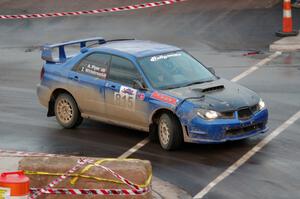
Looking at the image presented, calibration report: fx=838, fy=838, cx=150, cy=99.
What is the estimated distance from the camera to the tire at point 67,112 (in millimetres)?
14492

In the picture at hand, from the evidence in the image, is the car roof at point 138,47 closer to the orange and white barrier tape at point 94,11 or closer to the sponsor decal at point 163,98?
the sponsor decal at point 163,98

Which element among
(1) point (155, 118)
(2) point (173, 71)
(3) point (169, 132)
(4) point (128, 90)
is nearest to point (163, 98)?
(1) point (155, 118)

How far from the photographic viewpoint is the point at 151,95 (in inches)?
514

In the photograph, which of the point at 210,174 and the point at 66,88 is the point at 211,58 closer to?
the point at 66,88

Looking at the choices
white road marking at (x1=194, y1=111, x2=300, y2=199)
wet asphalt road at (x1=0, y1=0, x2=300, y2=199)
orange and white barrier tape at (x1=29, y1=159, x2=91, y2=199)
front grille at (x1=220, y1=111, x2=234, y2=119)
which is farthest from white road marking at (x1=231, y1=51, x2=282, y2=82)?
orange and white barrier tape at (x1=29, y1=159, x2=91, y2=199)

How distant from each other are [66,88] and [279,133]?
375 centimetres

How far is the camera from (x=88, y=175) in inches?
397

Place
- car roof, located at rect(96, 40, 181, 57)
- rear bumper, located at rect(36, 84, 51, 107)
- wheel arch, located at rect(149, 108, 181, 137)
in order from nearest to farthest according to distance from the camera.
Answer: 1. wheel arch, located at rect(149, 108, 181, 137)
2. car roof, located at rect(96, 40, 181, 57)
3. rear bumper, located at rect(36, 84, 51, 107)

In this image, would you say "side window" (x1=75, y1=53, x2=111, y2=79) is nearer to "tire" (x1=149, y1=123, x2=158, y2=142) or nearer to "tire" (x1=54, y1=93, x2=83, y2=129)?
"tire" (x1=54, y1=93, x2=83, y2=129)

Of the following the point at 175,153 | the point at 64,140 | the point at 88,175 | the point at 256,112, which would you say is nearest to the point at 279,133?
the point at 256,112

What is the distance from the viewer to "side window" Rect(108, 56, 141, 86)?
44.4ft

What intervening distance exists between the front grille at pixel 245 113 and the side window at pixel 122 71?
5.93 feet

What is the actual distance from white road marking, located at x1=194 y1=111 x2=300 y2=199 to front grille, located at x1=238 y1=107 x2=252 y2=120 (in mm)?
503

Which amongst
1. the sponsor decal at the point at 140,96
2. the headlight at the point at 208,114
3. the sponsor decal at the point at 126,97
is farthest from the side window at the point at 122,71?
the headlight at the point at 208,114
